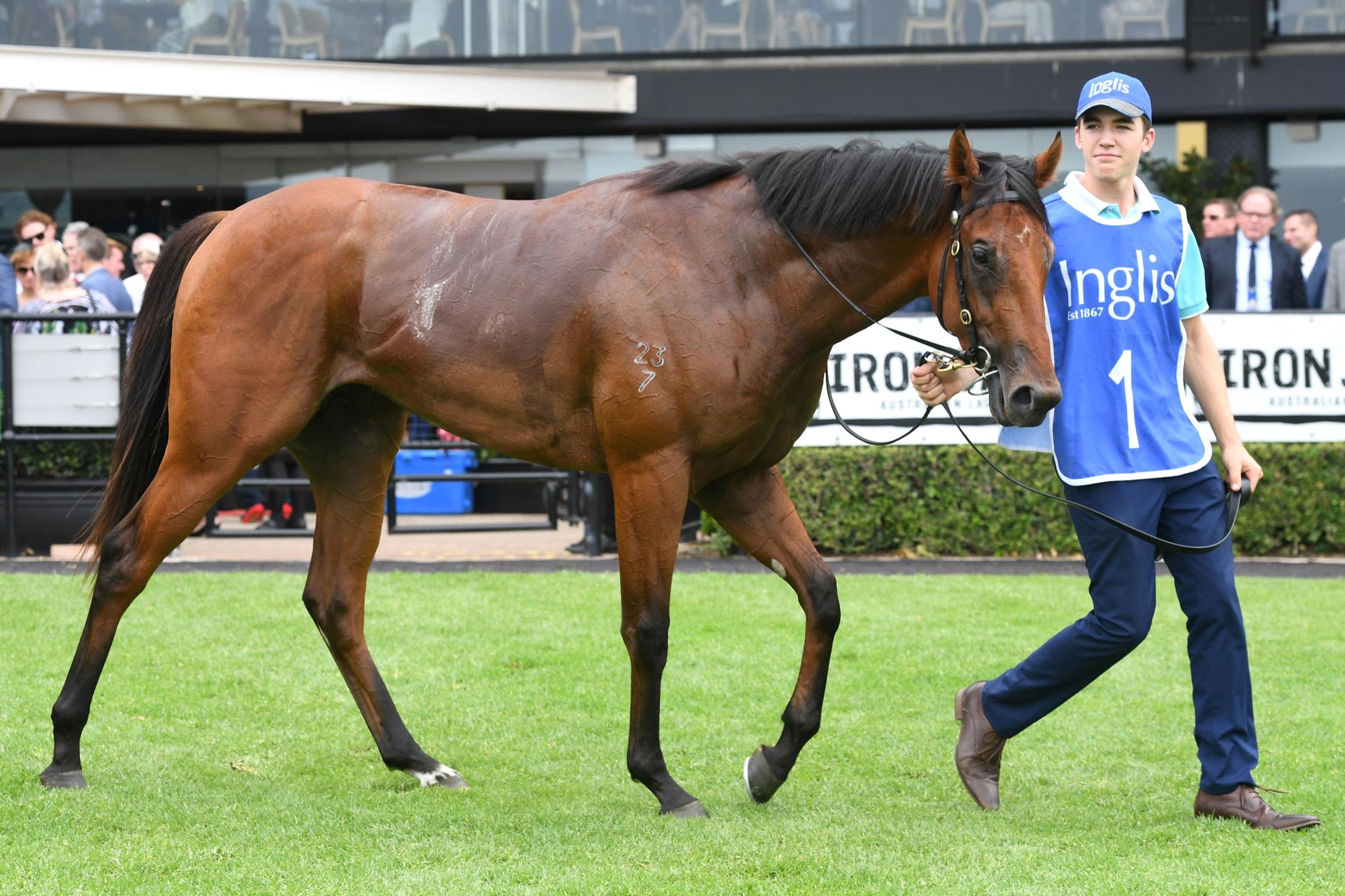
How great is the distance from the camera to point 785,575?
4.42 metres

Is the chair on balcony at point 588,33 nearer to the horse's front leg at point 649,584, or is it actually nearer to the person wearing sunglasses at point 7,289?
the person wearing sunglasses at point 7,289

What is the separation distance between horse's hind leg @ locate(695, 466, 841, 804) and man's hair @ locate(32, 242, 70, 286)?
260 inches

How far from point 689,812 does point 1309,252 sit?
7916 millimetres

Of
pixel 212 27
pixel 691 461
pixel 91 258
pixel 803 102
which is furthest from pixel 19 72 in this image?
pixel 691 461

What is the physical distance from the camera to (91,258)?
10.1m

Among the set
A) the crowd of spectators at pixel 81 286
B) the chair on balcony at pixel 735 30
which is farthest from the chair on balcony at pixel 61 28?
the chair on balcony at pixel 735 30

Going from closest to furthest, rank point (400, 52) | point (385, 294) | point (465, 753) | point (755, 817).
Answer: point (755, 817), point (385, 294), point (465, 753), point (400, 52)

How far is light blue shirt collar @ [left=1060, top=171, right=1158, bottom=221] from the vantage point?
4.09 meters

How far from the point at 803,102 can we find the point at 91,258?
6.81 m

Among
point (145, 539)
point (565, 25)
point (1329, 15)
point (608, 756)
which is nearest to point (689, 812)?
point (608, 756)

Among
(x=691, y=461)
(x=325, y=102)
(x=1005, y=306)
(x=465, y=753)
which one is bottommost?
(x=465, y=753)

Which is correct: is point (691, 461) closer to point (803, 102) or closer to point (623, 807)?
point (623, 807)

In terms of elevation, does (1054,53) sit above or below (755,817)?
above

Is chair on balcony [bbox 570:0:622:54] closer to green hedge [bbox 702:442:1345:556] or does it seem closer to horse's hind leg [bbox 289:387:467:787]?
green hedge [bbox 702:442:1345:556]
